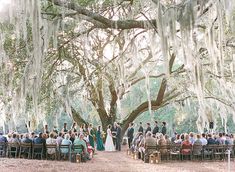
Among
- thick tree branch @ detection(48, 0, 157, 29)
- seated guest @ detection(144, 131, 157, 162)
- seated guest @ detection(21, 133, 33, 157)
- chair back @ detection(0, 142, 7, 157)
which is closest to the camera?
thick tree branch @ detection(48, 0, 157, 29)

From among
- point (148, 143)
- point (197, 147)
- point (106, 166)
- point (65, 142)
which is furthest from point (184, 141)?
point (65, 142)

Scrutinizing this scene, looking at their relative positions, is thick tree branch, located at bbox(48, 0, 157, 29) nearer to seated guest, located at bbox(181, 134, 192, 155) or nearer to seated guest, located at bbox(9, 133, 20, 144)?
seated guest, located at bbox(181, 134, 192, 155)

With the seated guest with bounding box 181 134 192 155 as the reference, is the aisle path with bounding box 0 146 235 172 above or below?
below

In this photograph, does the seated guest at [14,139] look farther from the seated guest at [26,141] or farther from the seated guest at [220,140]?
the seated guest at [220,140]

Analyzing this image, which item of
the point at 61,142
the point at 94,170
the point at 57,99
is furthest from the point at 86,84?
the point at 94,170

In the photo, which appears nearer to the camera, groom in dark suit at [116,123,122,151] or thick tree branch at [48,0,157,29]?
thick tree branch at [48,0,157,29]

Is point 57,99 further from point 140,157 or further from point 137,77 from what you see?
point 137,77

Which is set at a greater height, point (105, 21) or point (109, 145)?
point (105, 21)

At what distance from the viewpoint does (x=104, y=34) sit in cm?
1655

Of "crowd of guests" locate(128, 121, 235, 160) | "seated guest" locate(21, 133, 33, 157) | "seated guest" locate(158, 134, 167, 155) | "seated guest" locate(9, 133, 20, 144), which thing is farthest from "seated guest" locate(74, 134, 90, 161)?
"seated guest" locate(158, 134, 167, 155)

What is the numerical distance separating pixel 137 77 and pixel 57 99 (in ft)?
17.3

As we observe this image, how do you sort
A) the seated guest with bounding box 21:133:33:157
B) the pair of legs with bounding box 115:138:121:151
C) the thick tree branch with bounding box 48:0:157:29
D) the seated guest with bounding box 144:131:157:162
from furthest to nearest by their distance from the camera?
the pair of legs with bounding box 115:138:121:151 < the seated guest with bounding box 21:133:33:157 < the seated guest with bounding box 144:131:157:162 < the thick tree branch with bounding box 48:0:157:29

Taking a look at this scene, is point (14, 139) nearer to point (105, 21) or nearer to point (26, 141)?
point (26, 141)

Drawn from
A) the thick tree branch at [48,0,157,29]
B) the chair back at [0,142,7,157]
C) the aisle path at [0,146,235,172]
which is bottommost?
the aisle path at [0,146,235,172]
